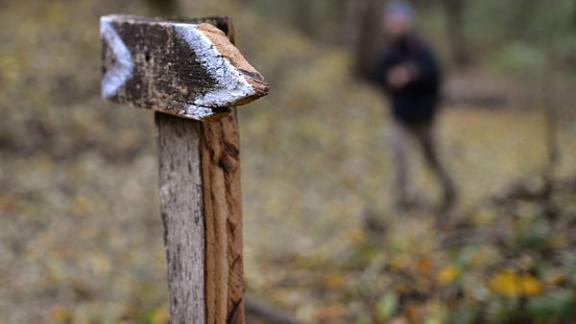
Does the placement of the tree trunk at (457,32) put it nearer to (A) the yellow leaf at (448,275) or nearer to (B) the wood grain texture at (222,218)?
(A) the yellow leaf at (448,275)

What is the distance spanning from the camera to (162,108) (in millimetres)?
1784

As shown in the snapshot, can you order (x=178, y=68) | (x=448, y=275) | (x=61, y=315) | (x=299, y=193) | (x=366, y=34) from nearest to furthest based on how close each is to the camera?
(x=178, y=68)
(x=448, y=275)
(x=61, y=315)
(x=299, y=193)
(x=366, y=34)

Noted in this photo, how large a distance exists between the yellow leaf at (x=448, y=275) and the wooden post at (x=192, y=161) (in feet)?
6.93

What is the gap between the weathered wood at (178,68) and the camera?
60.2 inches

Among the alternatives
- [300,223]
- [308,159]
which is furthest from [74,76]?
[300,223]

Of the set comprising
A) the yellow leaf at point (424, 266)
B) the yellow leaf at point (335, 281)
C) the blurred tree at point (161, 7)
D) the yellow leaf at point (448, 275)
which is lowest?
the yellow leaf at point (335, 281)

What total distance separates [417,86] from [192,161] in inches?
205

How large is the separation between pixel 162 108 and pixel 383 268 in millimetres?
2991

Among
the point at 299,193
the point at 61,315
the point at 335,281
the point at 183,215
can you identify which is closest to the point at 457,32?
the point at 299,193

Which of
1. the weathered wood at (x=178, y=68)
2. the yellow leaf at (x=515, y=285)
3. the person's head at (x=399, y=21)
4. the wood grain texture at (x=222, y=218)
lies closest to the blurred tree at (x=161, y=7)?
the person's head at (x=399, y=21)

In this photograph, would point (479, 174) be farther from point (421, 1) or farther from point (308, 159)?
point (421, 1)

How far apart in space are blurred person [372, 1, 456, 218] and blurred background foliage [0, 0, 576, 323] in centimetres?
68

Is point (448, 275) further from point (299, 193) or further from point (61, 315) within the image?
point (299, 193)

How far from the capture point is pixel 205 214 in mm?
1783
